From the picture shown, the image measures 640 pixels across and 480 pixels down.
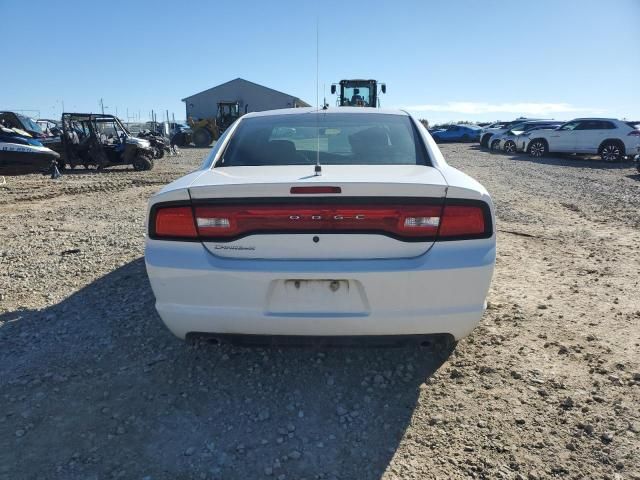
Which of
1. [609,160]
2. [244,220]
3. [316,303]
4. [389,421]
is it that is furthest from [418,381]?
[609,160]

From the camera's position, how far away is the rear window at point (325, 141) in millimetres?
2918

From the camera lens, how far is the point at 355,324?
220cm

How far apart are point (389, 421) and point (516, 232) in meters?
4.69

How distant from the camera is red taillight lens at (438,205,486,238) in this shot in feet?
7.15

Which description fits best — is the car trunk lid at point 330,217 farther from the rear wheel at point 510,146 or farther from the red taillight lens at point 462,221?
the rear wheel at point 510,146

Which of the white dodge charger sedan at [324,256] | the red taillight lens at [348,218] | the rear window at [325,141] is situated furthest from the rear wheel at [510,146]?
the red taillight lens at [348,218]

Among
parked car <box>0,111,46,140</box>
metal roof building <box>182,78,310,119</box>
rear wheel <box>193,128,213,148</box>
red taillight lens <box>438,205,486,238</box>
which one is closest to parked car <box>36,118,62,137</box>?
parked car <box>0,111,46,140</box>

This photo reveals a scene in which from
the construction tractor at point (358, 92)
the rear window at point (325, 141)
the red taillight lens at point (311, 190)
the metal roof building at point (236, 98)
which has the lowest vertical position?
the red taillight lens at point (311, 190)

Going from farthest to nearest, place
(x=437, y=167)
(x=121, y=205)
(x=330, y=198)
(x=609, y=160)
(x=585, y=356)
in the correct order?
(x=609, y=160) → (x=121, y=205) → (x=585, y=356) → (x=437, y=167) → (x=330, y=198)

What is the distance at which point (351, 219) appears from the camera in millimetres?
2158

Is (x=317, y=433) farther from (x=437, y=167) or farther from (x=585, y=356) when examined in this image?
(x=585, y=356)

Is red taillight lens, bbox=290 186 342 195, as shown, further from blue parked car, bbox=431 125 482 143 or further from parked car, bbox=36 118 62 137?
blue parked car, bbox=431 125 482 143

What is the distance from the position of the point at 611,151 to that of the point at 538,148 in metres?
3.11

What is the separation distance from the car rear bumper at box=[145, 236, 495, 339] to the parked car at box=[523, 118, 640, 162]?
1870 centimetres
